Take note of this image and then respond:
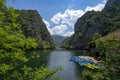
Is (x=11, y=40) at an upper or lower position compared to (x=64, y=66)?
upper

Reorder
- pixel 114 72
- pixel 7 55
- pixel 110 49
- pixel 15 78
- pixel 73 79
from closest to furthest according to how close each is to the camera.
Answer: pixel 7 55 → pixel 15 78 → pixel 114 72 → pixel 110 49 → pixel 73 79

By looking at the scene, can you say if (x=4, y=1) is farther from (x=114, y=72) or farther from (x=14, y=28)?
(x=114, y=72)

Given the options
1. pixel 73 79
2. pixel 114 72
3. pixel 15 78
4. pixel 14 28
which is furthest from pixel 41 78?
pixel 73 79

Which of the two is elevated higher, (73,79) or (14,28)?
(14,28)

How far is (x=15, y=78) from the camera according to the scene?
1110 cm

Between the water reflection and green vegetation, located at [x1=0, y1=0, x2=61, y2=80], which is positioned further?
the water reflection

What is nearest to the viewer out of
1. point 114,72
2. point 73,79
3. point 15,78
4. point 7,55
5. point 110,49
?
point 7,55

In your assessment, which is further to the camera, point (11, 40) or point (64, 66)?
point (64, 66)

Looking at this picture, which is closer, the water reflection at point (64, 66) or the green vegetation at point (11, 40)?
the green vegetation at point (11, 40)

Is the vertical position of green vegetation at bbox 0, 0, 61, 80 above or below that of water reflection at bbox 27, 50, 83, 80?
above

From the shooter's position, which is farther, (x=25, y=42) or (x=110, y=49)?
(x=110, y=49)

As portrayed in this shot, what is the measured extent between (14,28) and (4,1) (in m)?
1.25

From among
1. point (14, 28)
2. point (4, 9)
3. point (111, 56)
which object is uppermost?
point (4, 9)

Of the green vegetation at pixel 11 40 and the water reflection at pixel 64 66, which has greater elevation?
the green vegetation at pixel 11 40
